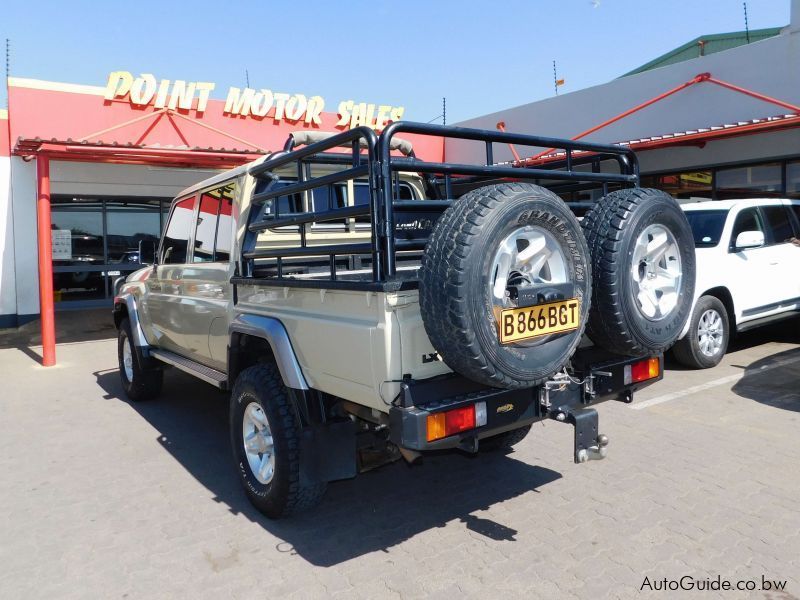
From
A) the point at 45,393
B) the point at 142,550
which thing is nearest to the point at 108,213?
the point at 45,393

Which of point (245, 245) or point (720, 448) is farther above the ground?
point (245, 245)

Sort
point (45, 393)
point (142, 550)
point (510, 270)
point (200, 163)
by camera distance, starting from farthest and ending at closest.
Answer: point (200, 163), point (45, 393), point (142, 550), point (510, 270)

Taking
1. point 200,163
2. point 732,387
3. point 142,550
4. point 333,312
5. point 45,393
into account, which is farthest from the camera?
point 200,163

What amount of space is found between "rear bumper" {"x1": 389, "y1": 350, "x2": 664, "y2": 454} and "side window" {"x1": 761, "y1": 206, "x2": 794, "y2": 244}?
17.4 feet

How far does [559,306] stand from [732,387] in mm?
4189

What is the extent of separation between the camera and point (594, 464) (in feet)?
13.9

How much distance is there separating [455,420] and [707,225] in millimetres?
5672

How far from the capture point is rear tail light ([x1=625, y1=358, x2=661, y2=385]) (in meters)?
3.35

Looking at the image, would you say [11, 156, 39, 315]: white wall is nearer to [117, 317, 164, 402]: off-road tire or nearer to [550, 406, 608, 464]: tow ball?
[117, 317, 164, 402]: off-road tire

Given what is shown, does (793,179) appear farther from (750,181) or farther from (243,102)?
(243,102)

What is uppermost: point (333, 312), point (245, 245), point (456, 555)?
point (245, 245)

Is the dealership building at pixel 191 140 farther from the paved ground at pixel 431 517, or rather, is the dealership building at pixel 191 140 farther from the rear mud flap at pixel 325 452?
the rear mud flap at pixel 325 452

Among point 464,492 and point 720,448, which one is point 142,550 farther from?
point 720,448

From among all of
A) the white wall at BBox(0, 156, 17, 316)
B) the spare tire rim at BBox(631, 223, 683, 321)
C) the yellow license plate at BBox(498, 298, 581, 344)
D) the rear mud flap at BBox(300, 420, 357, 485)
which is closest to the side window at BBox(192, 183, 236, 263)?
the rear mud flap at BBox(300, 420, 357, 485)
